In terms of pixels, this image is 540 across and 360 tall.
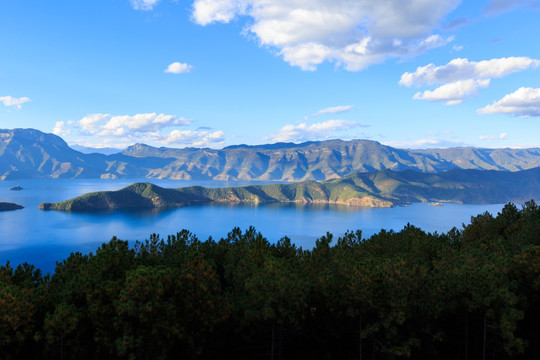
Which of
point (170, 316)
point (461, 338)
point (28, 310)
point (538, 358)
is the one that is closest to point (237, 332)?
point (170, 316)

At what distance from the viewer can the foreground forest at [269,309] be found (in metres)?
29.8

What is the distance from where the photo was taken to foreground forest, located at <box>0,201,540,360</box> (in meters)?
29.8

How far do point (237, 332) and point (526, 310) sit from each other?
3183cm

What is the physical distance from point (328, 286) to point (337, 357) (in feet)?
33.3

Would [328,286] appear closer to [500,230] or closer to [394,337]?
[394,337]

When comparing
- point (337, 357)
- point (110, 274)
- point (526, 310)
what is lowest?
point (337, 357)

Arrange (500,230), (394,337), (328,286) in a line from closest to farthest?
1. (394,337)
2. (328,286)
3. (500,230)

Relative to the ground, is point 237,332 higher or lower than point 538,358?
higher

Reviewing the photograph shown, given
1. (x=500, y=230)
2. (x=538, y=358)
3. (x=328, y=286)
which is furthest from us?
(x=500, y=230)

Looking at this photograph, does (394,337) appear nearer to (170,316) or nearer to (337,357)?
(337,357)

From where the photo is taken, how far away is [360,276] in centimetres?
3594

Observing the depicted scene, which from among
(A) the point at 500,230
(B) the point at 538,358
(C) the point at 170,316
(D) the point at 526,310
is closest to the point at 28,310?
(C) the point at 170,316

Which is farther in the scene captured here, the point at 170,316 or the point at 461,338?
the point at 461,338

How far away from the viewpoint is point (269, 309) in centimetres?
3325
